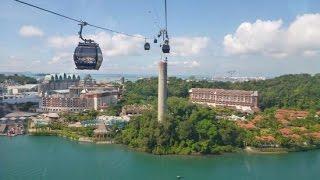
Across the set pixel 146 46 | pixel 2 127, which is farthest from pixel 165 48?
pixel 2 127

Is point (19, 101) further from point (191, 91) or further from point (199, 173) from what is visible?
point (199, 173)

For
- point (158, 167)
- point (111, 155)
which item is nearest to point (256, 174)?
point (158, 167)

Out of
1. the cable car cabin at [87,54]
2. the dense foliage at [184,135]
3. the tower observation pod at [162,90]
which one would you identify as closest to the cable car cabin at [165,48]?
the cable car cabin at [87,54]

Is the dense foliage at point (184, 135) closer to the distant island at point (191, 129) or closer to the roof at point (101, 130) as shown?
the distant island at point (191, 129)

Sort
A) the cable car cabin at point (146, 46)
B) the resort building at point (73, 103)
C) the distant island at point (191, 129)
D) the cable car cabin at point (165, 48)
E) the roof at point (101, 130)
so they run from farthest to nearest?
1. the resort building at point (73, 103)
2. the roof at point (101, 130)
3. the distant island at point (191, 129)
4. the cable car cabin at point (165, 48)
5. the cable car cabin at point (146, 46)

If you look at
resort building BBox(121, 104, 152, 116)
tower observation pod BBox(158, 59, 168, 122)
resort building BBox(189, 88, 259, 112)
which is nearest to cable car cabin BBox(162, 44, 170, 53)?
tower observation pod BBox(158, 59, 168, 122)
